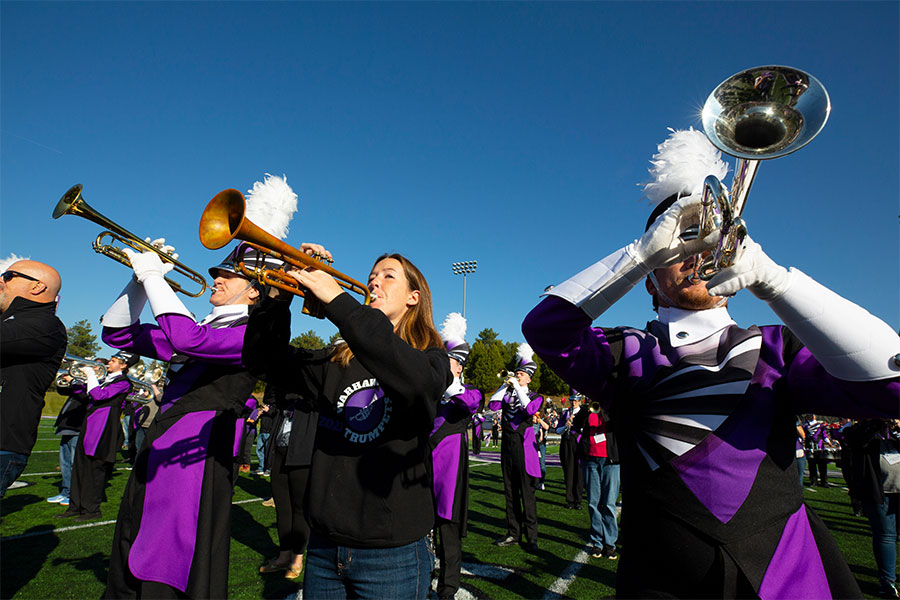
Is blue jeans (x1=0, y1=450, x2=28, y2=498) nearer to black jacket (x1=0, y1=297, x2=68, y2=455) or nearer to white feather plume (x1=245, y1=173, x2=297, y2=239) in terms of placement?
black jacket (x1=0, y1=297, x2=68, y2=455)

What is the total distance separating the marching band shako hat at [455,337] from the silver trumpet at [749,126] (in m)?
5.06

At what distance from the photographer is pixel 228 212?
2.61 metres

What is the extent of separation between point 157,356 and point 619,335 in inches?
122

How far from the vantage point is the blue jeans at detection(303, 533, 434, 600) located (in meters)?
2.14

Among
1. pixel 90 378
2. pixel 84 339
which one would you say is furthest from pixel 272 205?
pixel 84 339

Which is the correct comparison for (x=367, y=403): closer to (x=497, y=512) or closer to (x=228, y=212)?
(x=228, y=212)

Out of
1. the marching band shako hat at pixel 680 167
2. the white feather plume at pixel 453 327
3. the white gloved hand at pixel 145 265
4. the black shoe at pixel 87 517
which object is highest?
the white feather plume at pixel 453 327

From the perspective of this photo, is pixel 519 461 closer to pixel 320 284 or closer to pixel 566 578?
pixel 566 578

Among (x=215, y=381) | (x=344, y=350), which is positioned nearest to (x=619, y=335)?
(x=344, y=350)

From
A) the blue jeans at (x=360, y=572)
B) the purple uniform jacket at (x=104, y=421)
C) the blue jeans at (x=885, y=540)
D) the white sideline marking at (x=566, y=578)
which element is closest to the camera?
the blue jeans at (x=360, y=572)

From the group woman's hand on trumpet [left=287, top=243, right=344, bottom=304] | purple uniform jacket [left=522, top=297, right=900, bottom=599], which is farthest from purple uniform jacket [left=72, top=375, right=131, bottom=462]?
purple uniform jacket [left=522, top=297, right=900, bottom=599]

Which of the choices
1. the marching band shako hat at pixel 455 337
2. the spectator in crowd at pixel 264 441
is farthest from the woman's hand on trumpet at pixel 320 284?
the spectator in crowd at pixel 264 441

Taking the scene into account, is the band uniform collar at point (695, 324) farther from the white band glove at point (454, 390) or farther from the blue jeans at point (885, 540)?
the blue jeans at point (885, 540)

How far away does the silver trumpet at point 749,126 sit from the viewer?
1.57m
